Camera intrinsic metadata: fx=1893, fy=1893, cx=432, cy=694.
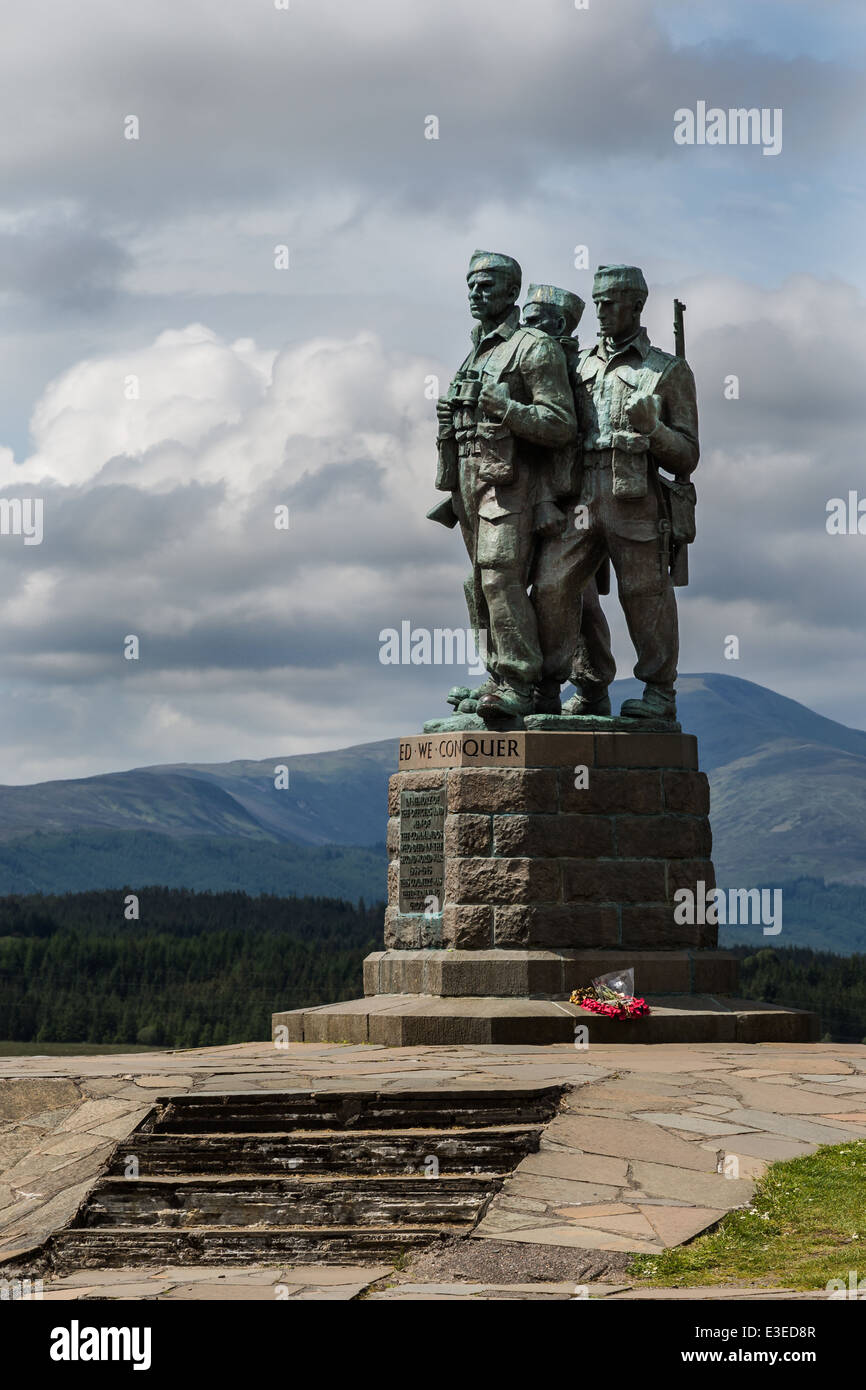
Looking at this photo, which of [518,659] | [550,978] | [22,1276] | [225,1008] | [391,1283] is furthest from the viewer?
[225,1008]

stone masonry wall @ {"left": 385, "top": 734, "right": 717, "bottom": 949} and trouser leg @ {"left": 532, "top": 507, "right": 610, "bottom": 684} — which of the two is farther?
trouser leg @ {"left": 532, "top": 507, "right": 610, "bottom": 684}

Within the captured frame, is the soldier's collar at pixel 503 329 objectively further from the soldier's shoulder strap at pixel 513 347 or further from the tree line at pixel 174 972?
the tree line at pixel 174 972

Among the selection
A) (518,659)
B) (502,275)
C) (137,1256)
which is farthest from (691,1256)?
(502,275)

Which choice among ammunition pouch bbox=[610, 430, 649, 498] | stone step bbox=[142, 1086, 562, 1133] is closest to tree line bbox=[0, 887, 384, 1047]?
ammunition pouch bbox=[610, 430, 649, 498]

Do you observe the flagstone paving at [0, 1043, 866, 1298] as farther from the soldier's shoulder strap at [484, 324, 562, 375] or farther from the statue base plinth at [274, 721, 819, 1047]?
the soldier's shoulder strap at [484, 324, 562, 375]

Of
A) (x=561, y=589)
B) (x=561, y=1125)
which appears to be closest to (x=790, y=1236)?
(x=561, y=1125)

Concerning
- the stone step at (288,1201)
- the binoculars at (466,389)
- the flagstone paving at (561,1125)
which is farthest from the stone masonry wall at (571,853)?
the stone step at (288,1201)

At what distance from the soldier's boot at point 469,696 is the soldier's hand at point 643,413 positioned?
215 cm

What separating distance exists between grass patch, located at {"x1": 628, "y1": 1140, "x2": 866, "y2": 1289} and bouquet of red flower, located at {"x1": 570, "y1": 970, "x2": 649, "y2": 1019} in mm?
3340

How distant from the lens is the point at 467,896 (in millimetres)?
13172

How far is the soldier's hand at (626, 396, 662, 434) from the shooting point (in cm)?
1380

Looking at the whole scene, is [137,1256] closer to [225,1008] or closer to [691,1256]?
[691,1256]

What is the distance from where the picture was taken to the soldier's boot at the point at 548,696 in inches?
556
